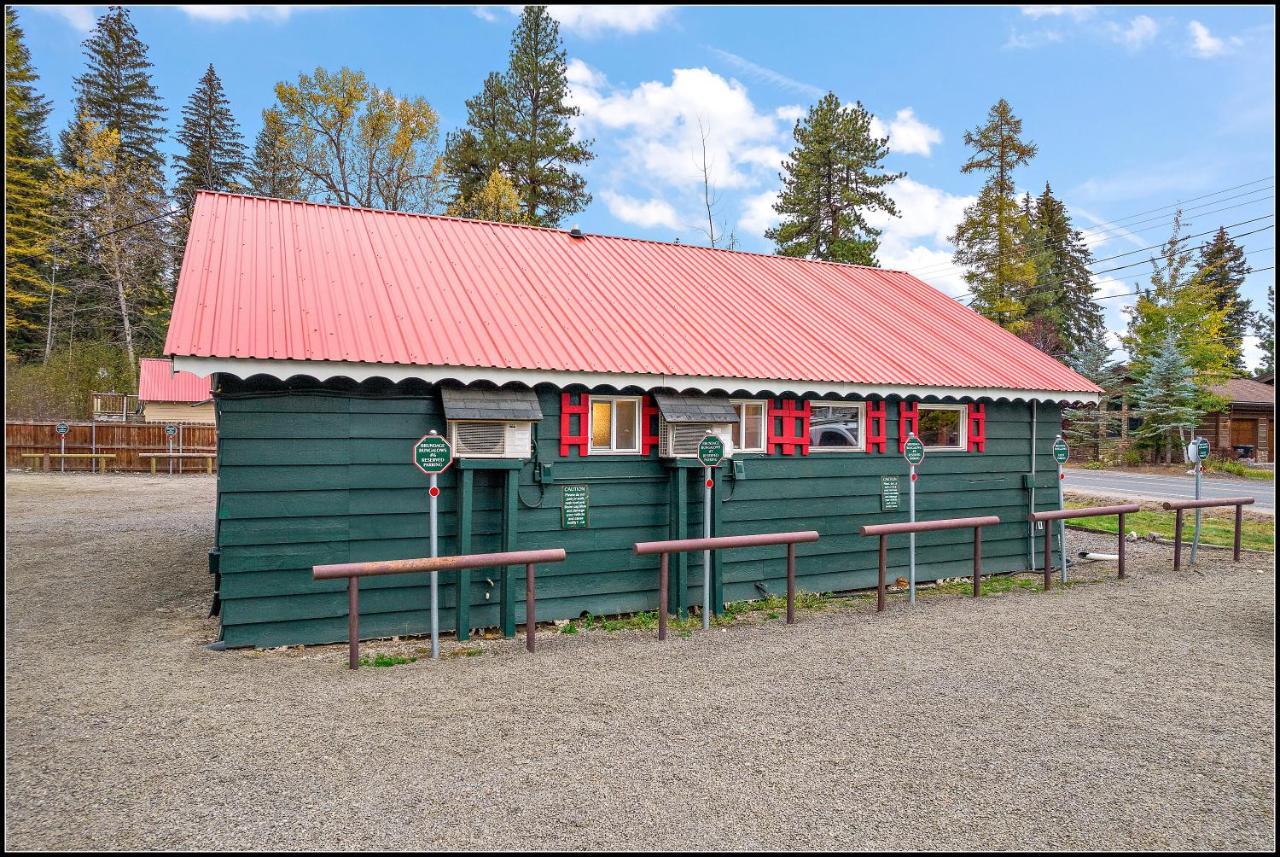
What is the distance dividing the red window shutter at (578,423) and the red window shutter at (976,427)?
5142 mm

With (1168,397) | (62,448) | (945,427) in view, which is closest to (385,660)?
(945,427)

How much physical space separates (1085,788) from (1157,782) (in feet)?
1.33

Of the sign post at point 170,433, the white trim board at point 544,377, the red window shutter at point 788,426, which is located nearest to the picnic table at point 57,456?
the sign post at point 170,433

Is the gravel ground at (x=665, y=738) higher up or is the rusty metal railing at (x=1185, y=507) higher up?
the rusty metal railing at (x=1185, y=507)

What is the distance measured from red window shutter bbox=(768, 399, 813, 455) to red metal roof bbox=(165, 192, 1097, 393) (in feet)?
1.53

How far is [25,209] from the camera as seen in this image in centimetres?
2731

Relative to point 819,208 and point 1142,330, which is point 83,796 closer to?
point 819,208

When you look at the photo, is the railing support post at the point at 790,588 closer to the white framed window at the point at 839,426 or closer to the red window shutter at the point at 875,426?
the white framed window at the point at 839,426

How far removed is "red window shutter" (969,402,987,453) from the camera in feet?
28.0

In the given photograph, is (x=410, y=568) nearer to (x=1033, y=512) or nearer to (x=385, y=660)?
(x=385, y=660)

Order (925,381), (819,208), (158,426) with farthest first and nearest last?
(819,208) < (158,426) < (925,381)

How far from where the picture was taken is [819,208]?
25672mm

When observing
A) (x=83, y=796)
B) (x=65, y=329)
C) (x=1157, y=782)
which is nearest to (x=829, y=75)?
(x=1157, y=782)

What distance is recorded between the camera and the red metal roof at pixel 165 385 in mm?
21716
